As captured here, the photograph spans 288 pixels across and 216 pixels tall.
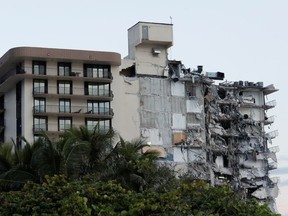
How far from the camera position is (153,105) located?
277ft

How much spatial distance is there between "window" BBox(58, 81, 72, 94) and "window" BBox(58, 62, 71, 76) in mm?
904

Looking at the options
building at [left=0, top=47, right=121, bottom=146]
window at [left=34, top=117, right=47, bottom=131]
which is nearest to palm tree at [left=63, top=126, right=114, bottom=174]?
building at [left=0, top=47, right=121, bottom=146]

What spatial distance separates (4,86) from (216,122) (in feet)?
81.1

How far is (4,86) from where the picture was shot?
82.2m

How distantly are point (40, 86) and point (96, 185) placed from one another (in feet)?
156

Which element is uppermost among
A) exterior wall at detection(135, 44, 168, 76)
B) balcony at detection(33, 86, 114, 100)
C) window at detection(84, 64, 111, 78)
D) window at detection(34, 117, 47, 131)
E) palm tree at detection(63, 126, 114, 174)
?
exterior wall at detection(135, 44, 168, 76)

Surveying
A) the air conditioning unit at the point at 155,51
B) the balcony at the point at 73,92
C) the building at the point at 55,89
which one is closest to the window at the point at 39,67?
the building at the point at 55,89

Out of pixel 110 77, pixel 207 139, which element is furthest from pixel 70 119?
pixel 207 139

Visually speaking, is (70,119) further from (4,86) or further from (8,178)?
(8,178)

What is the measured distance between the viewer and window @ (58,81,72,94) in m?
79.6

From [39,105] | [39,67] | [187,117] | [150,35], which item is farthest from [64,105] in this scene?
[187,117]

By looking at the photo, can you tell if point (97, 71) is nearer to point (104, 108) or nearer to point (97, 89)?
point (97, 89)

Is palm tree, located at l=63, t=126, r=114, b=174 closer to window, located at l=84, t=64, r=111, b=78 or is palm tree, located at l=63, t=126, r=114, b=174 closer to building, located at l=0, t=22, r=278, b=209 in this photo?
building, located at l=0, t=22, r=278, b=209

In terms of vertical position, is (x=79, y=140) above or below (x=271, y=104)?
below
